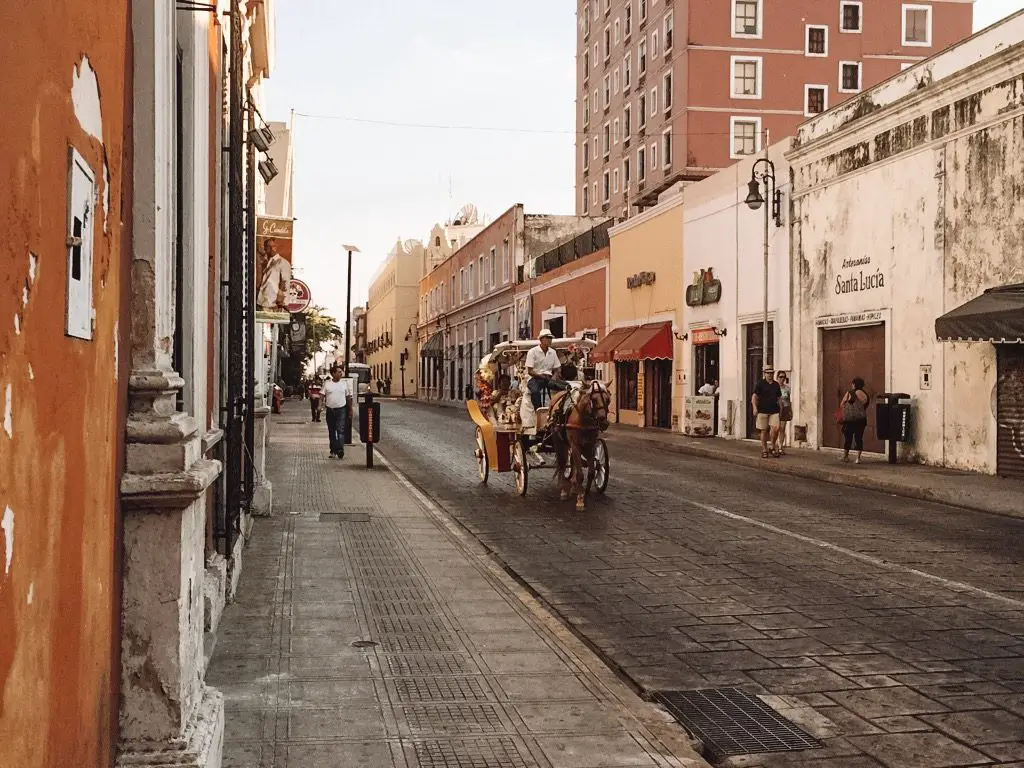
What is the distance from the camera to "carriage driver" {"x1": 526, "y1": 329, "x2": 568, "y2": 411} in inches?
557

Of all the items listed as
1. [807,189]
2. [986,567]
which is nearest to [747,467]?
[807,189]

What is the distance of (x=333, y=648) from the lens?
20.0 ft

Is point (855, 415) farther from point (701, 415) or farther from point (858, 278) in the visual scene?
point (701, 415)

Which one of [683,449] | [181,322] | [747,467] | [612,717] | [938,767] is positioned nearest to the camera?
[938,767]

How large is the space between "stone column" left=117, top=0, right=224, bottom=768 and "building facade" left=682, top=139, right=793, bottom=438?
848 inches

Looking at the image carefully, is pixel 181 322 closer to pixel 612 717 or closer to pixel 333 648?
pixel 333 648

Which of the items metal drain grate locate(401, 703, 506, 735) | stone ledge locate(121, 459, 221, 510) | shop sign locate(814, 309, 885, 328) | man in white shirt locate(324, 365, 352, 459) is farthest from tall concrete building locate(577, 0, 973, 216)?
stone ledge locate(121, 459, 221, 510)

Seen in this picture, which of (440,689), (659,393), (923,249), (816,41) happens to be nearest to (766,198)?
(923,249)

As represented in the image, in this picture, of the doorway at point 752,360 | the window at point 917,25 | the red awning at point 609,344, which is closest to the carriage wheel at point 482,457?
the doorway at point 752,360

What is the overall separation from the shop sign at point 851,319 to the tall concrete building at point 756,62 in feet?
83.0

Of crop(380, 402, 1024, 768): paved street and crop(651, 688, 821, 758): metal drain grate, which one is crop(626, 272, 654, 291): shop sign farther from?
crop(651, 688, 821, 758): metal drain grate

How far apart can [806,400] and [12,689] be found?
2256 cm

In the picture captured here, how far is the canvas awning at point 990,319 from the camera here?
50.2ft

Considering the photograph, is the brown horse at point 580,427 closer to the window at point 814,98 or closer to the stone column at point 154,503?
the stone column at point 154,503
